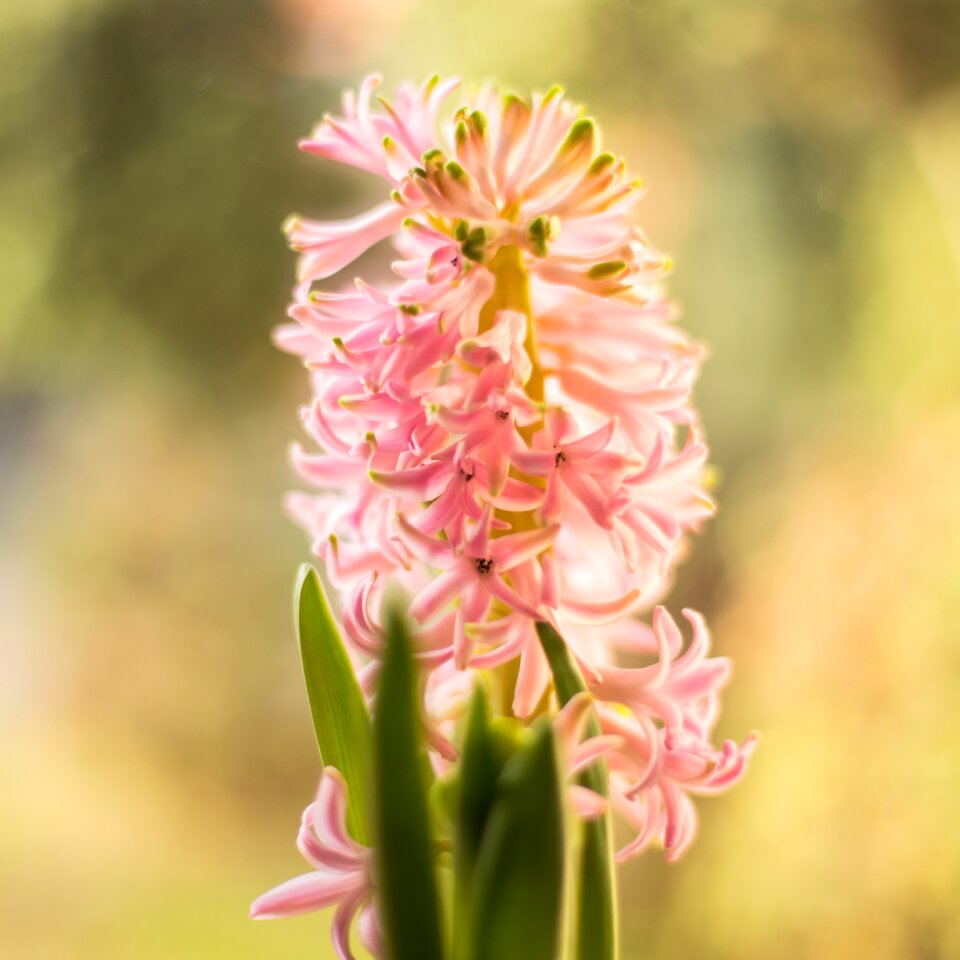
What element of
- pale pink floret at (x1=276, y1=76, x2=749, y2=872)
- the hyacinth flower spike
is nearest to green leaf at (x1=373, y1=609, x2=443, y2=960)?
the hyacinth flower spike

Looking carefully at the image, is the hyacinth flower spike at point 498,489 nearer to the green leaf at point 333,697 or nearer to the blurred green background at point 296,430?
the green leaf at point 333,697

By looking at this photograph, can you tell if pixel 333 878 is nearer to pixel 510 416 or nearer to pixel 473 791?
pixel 473 791

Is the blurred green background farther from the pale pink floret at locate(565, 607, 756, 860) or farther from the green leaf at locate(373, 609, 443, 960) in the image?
the green leaf at locate(373, 609, 443, 960)

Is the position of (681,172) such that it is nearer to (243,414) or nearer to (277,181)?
(277,181)

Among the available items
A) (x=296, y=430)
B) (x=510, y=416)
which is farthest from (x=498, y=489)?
(x=296, y=430)

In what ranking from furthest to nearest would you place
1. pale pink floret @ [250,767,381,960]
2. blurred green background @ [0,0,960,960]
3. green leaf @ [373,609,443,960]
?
blurred green background @ [0,0,960,960], pale pink floret @ [250,767,381,960], green leaf @ [373,609,443,960]

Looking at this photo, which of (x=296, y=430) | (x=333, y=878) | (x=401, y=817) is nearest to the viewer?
(x=401, y=817)

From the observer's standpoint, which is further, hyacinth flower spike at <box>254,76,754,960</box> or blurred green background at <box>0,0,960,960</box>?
blurred green background at <box>0,0,960,960</box>
